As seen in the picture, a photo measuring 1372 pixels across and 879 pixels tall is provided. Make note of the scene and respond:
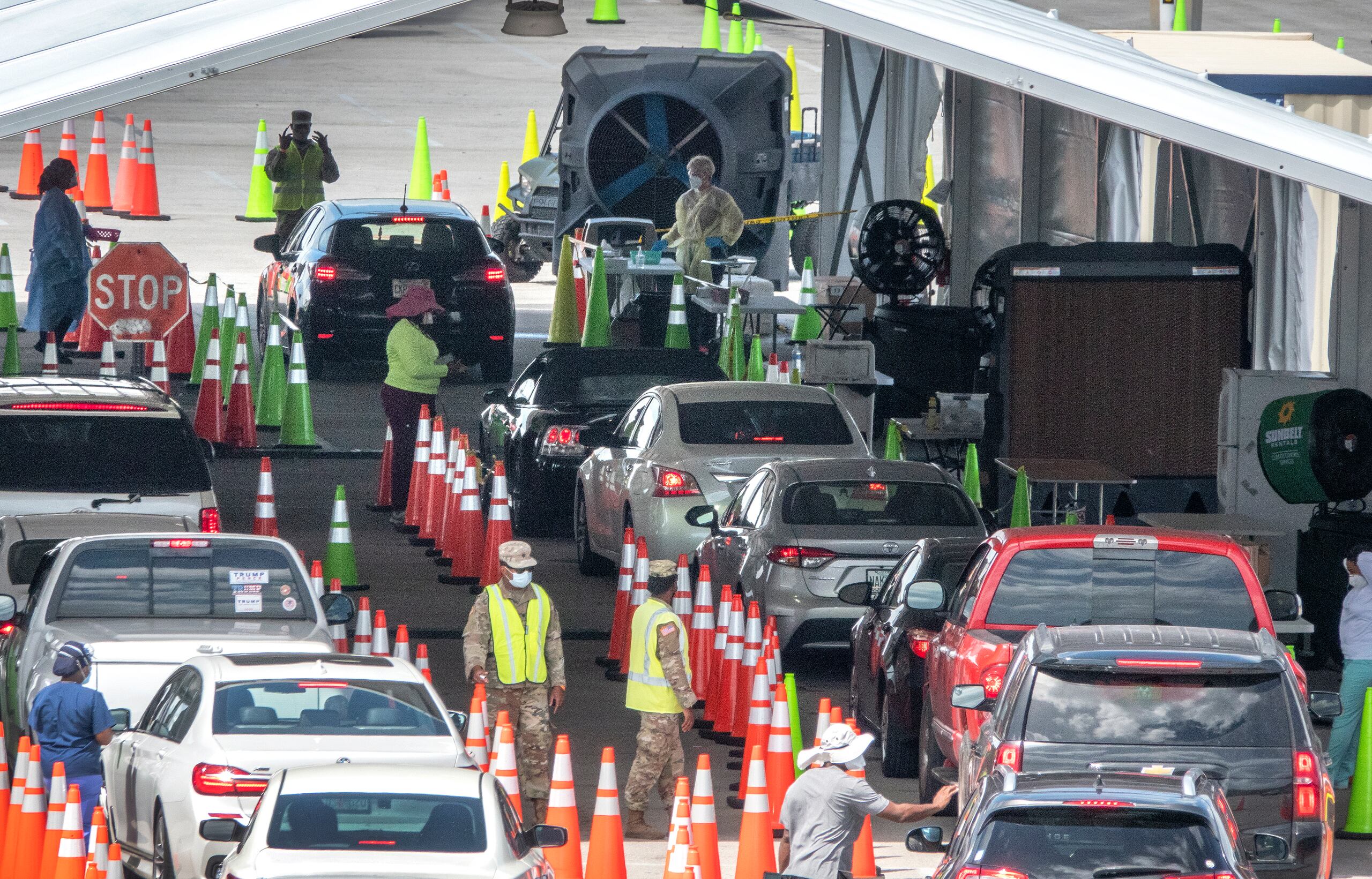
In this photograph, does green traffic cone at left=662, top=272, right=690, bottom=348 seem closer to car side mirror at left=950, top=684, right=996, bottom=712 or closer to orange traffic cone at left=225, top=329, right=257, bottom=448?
orange traffic cone at left=225, top=329, right=257, bottom=448

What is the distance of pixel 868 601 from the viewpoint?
1351cm

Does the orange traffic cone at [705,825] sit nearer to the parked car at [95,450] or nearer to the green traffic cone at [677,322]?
the parked car at [95,450]

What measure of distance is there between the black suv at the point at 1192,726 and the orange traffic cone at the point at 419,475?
32.3 ft

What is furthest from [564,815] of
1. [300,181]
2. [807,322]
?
[300,181]

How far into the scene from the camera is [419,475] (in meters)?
19.1

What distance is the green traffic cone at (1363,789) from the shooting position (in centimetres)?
1198

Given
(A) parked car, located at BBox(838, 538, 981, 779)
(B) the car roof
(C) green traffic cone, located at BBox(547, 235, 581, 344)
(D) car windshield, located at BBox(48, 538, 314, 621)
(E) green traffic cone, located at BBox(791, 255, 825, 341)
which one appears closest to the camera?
(B) the car roof

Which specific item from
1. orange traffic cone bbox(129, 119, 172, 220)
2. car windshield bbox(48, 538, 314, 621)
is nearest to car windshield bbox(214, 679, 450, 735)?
car windshield bbox(48, 538, 314, 621)

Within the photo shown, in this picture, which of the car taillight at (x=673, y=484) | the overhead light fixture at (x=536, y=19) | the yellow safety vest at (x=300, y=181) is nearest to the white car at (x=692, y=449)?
the car taillight at (x=673, y=484)

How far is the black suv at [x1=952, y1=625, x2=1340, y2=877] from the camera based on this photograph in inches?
360

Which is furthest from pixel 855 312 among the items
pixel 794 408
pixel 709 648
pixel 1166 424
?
pixel 709 648

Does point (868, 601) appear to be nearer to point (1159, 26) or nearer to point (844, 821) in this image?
point (844, 821)

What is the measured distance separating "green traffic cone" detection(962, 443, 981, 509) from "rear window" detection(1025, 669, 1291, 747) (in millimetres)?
9588

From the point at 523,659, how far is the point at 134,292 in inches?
359
